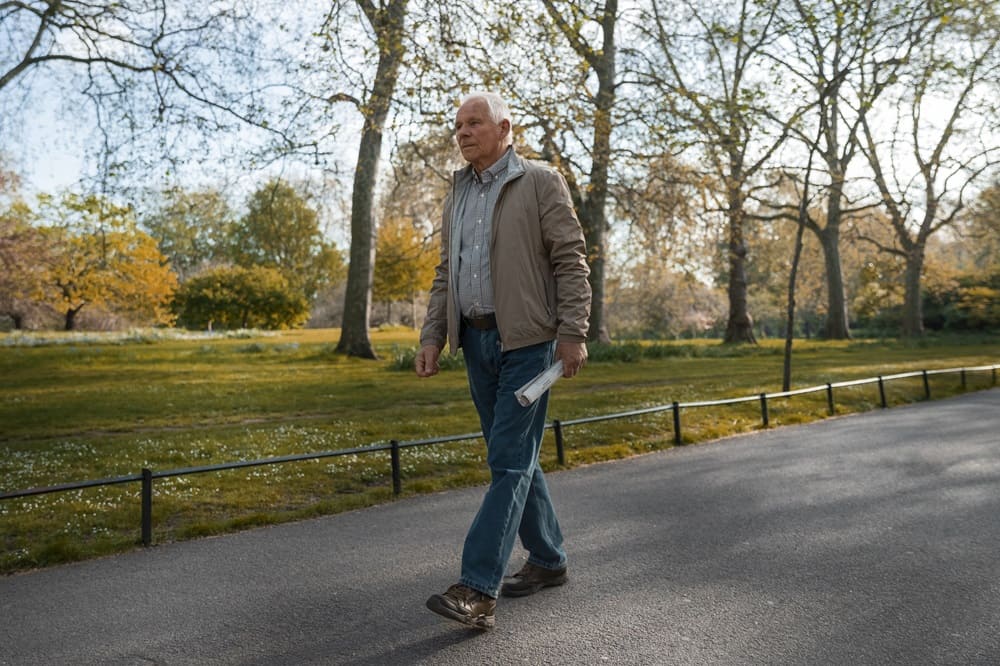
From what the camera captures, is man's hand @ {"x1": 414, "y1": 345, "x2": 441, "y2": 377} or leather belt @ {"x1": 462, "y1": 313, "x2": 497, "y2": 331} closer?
leather belt @ {"x1": 462, "y1": 313, "x2": 497, "y2": 331}

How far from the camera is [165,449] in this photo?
9.38 m

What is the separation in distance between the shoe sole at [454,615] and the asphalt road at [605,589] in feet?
0.21

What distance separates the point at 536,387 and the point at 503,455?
0.35m

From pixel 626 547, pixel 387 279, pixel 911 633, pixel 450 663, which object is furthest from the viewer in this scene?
pixel 387 279

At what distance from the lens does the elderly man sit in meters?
3.55

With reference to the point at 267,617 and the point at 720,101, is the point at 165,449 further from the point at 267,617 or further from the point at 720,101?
the point at 720,101

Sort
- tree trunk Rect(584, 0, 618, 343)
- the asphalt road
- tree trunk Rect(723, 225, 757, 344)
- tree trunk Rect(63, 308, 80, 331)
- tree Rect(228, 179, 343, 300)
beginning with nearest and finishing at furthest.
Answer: the asphalt road → tree trunk Rect(584, 0, 618, 343) → tree trunk Rect(723, 225, 757, 344) → tree trunk Rect(63, 308, 80, 331) → tree Rect(228, 179, 343, 300)

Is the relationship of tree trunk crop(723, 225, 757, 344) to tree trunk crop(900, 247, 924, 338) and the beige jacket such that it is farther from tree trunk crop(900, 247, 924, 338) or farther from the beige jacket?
the beige jacket

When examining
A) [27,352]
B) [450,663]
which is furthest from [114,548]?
[27,352]

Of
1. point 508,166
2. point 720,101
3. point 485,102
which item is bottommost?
point 508,166

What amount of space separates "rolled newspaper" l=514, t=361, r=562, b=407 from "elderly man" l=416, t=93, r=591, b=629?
0.28 ft

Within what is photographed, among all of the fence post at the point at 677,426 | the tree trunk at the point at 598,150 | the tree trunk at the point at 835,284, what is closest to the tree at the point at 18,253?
the tree trunk at the point at 598,150

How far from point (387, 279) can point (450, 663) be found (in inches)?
1826

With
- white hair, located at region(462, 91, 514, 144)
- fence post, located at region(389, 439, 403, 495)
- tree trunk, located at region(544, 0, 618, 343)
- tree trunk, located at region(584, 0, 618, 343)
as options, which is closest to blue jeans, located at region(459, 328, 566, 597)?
white hair, located at region(462, 91, 514, 144)
